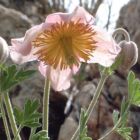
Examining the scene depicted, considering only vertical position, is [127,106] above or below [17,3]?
above

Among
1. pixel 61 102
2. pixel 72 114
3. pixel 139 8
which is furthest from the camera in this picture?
pixel 139 8

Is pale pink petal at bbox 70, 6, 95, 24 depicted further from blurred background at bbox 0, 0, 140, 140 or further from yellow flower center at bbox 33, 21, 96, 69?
blurred background at bbox 0, 0, 140, 140

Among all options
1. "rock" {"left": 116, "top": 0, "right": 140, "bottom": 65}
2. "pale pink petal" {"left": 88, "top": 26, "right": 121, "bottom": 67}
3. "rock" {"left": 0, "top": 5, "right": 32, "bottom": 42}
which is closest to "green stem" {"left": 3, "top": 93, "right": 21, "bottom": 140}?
"pale pink petal" {"left": 88, "top": 26, "right": 121, "bottom": 67}

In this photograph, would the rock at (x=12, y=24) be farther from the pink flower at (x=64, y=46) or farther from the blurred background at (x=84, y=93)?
the pink flower at (x=64, y=46)

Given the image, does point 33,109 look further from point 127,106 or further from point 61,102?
point 61,102

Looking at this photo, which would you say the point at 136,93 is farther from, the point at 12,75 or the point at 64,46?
the point at 12,75

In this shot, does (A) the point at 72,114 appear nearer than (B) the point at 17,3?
Yes

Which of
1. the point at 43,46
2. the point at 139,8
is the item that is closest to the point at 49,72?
the point at 43,46

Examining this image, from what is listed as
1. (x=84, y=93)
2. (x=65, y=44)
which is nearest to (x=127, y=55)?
(x=65, y=44)
